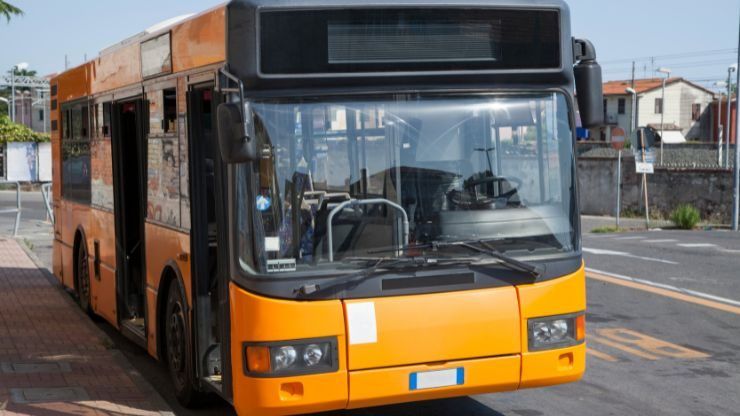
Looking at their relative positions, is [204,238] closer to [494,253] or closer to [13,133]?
[494,253]

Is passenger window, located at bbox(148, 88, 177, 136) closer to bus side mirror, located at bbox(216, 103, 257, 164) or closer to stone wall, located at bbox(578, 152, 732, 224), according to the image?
bus side mirror, located at bbox(216, 103, 257, 164)

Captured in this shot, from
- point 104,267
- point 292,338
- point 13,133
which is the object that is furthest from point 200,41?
point 13,133

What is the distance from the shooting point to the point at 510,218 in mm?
6562

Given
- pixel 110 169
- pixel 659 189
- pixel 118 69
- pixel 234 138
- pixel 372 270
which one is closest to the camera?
pixel 234 138

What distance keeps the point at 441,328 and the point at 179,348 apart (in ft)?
8.37

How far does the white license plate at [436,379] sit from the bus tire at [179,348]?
2070mm

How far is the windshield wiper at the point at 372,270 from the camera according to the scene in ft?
20.0

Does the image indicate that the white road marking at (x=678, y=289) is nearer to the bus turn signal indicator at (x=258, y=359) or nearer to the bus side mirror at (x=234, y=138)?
the bus turn signal indicator at (x=258, y=359)

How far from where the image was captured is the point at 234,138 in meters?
5.89

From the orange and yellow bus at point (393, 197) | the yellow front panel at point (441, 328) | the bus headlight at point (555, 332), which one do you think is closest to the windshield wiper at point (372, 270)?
the orange and yellow bus at point (393, 197)

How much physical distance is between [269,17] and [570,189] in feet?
6.87

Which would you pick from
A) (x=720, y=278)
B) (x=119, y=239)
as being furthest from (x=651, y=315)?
(x=119, y=239)

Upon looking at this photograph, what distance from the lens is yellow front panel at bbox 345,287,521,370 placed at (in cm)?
618

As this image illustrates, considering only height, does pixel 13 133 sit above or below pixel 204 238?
above
